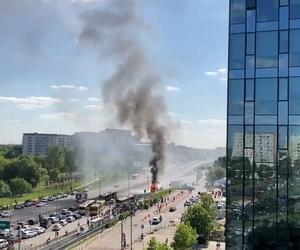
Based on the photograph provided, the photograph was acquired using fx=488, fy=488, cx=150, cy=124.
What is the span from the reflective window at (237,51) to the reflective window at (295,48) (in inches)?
57.4

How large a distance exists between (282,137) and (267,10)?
399 cm

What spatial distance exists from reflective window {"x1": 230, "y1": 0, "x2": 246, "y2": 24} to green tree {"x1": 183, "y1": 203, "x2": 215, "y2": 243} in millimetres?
25367

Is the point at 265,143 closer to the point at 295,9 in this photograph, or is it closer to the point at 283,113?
the point at 283,113

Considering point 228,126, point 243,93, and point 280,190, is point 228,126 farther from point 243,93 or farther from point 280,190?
point 280,190

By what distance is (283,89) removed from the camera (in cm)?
1476

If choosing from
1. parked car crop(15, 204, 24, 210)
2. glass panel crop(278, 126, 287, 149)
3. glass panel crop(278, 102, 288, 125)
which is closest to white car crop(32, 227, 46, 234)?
parked car crop(15, 204, 24, 210)

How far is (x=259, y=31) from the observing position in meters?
15.2

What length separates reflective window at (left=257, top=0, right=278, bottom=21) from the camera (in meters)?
15.1

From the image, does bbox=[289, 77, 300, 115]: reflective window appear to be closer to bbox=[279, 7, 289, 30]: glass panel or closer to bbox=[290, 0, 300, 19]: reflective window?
bbox=[279, 7, 289, 30]: glass panel

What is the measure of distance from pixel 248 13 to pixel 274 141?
413 centimetres

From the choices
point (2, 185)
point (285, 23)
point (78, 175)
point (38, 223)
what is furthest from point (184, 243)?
point (78, 175)

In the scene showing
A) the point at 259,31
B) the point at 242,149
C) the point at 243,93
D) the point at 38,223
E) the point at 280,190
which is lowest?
the point at 38,223

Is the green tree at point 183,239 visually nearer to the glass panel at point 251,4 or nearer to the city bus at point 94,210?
the glass panel at point 251,4

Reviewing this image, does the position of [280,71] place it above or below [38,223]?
above
